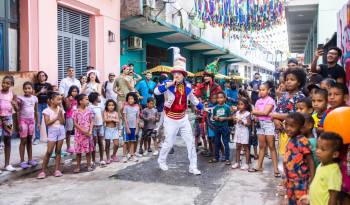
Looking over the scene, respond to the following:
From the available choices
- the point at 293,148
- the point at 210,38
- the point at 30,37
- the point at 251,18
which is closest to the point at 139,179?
the point at 293,148

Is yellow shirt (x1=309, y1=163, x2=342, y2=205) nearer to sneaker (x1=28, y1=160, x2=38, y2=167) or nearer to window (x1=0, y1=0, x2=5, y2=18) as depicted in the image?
sneaker (x1=28, y1=160, x2=38, y2=167)

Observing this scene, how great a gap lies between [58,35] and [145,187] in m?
6.33

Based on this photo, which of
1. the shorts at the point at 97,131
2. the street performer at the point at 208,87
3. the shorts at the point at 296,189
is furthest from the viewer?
the street performer at the point at 208,87

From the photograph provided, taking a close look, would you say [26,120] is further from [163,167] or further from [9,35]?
[9,35]

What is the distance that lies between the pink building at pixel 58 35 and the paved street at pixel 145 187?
365cm

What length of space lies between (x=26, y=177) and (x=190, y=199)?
114 inches

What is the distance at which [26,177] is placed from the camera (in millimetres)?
6090

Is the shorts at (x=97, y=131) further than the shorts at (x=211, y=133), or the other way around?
the shorts at (x=211, y=133)

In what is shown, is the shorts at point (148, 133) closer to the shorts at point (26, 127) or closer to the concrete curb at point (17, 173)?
the concrete curb at point (17, 173)

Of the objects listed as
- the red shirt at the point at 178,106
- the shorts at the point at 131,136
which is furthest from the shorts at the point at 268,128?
the shorts at the point at 131,136

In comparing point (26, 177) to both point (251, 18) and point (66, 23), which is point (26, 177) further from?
point (251, 18)

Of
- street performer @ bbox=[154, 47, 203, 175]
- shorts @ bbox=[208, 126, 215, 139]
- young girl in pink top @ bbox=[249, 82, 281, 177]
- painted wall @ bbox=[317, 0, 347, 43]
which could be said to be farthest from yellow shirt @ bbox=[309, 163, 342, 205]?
painted wall @ bbox=[317, 0, 347, 43]

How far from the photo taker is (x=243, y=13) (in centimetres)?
1298

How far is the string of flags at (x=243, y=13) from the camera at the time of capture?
12.2m
